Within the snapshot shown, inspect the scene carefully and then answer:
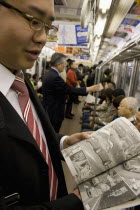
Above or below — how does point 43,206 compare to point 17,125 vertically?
below

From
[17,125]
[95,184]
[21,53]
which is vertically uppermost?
[21,53]

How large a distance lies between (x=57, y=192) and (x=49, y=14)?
894 mm

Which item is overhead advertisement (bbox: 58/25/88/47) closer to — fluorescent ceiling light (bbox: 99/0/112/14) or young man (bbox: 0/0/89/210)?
fluorescent ceiling light (bbox: 99/0/112/14)

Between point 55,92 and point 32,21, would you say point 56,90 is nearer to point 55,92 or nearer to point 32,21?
point 55,92

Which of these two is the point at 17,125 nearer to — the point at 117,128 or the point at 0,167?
the point at 0,167

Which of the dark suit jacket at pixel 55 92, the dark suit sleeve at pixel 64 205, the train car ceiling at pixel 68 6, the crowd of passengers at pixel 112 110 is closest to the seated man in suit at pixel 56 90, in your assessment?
the dark suit jacket at pixel 55 92

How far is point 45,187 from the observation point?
2.98 feet

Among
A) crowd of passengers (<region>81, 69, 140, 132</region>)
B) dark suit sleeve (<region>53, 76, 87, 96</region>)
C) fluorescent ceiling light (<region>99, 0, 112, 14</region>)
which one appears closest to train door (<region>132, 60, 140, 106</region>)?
crowd of passengers (<region>81, 69, 140, 132</region>)

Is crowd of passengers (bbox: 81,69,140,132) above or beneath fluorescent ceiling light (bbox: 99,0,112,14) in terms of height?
beneath

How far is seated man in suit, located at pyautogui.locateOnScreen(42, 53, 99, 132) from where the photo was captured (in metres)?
3.53

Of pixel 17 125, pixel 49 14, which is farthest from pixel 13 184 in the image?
pixel 49 14

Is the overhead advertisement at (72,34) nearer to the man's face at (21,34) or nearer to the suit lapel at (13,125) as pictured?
the man's face at (21,34)

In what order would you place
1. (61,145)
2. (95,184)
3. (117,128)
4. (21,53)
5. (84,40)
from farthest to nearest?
(84,40), (61,145), (117,128), (95,184), (21,53)

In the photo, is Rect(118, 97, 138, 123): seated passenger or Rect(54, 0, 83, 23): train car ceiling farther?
Rect(54, 0, 83, 23): train car ceiling
